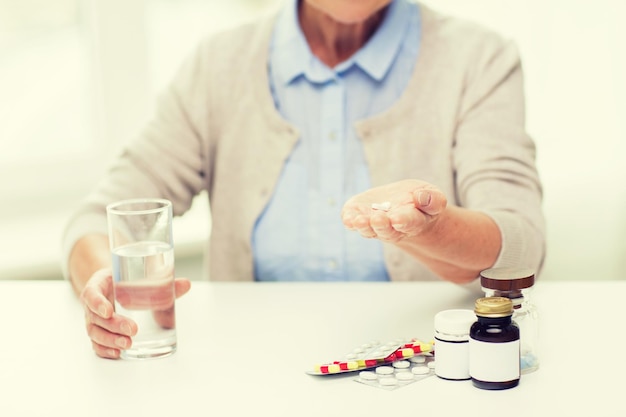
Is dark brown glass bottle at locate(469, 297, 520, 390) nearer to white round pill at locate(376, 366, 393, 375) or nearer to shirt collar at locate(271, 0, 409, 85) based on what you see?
white round pill at locate(376, 366, 393, 375)

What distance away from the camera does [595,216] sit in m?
1.72

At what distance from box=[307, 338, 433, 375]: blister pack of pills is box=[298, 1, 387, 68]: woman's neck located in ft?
2.34

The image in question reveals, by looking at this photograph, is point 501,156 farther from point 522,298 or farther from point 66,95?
point 66,95

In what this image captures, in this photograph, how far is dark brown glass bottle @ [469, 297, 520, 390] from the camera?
93cm

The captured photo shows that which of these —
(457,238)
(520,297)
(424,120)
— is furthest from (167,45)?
(520,297)

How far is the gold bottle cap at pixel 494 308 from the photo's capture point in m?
0.93

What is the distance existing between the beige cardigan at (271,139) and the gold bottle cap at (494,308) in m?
0.50

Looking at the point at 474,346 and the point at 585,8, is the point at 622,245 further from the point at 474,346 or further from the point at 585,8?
the point at 474,346

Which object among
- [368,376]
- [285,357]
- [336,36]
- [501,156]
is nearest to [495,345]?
[368,376]

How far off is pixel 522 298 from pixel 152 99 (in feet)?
5.29

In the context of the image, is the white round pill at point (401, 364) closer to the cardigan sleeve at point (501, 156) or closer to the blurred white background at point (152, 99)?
the cardigan sleeve at point (501, 156)

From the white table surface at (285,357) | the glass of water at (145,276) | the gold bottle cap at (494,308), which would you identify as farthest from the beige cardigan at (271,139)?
the gold bottle cap at (494,308)

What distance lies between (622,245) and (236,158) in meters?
0.73

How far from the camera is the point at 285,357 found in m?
1.09
